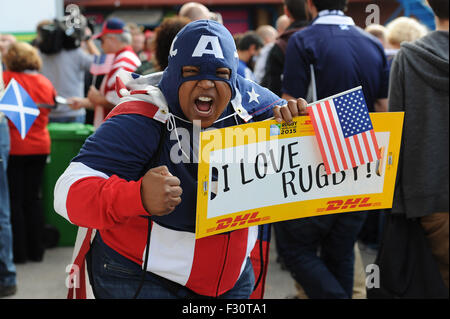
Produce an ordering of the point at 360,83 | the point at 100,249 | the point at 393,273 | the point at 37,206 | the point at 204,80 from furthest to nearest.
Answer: the point at 37,206, the point at 393,273, the point at 360,83, the point at 100,249, the point at 204,80

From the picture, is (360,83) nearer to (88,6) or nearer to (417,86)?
(417,86)

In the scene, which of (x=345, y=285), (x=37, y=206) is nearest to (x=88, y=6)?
(x=37, y=206)

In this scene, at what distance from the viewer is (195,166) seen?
78.4 inches

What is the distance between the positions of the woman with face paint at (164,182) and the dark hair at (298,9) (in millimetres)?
1943

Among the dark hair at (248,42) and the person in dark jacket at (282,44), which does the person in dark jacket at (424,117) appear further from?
the dark hair at (248,42)

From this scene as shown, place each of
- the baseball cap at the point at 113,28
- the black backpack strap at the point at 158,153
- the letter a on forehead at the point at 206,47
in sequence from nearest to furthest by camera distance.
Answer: the letter a on forehead at the point at 206,47, the black backpack strap at the point at 158,153, the baseball cap at the point at 113,28

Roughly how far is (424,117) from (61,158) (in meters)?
3.64

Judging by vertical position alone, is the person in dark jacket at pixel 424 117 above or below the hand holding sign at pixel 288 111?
below

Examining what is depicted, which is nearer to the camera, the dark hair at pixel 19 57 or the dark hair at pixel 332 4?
the dark hair at pixel 332 4

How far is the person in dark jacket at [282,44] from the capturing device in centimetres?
393

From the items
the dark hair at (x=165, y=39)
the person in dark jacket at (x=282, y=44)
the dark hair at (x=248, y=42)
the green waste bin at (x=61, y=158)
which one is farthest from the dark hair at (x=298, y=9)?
the green waste bin at (x=61, y=158)

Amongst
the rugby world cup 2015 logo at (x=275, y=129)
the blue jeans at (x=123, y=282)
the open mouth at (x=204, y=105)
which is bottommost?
the blue jeans at (x=123, y=282)

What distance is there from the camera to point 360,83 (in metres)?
3.21
